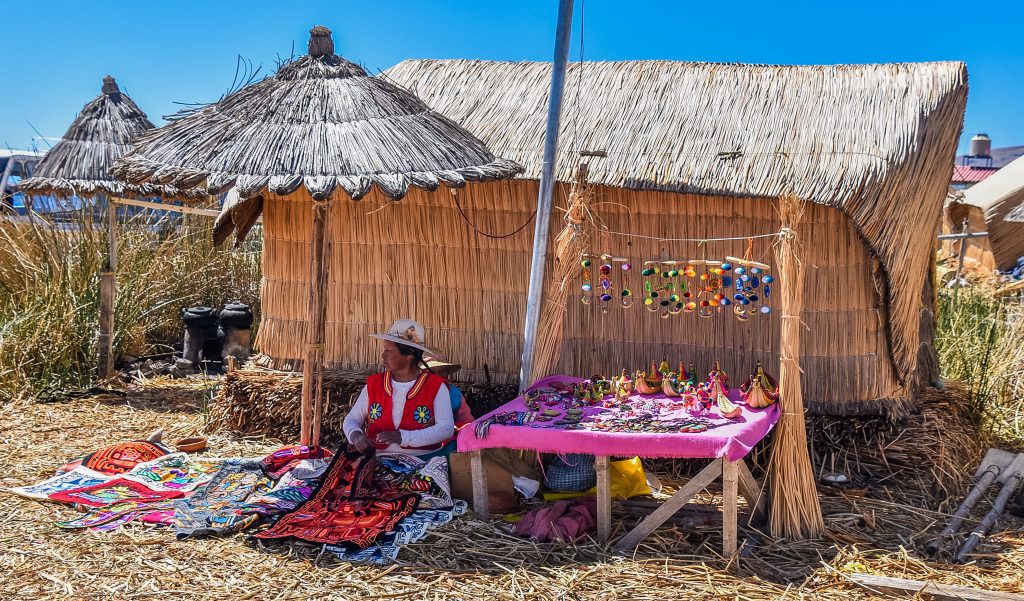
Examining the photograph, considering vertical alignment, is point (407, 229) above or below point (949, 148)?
below

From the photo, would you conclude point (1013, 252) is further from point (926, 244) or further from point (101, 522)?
point (101, 522)

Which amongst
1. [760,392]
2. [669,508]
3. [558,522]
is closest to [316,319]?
[558,522]

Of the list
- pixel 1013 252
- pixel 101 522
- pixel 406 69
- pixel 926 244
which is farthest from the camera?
pixel 1013 252

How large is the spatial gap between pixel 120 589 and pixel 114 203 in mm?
4571

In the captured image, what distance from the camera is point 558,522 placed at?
183 inches

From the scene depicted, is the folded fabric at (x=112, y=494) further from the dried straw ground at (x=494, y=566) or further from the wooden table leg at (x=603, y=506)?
the wooden table leg at (x=603, y=506)

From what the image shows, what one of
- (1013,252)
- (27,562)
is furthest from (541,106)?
(1013,252)

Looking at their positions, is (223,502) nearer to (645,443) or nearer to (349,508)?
(349,508)

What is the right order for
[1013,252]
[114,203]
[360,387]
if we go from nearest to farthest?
1. [360,387]
2. [114,203]
3. [1013,252]

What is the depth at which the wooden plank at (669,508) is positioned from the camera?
444 cm

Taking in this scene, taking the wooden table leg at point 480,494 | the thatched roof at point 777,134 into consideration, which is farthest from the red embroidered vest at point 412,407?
the thatched roof at point 777,134

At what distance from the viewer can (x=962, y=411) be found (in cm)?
645

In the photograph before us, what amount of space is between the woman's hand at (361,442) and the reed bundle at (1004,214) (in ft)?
24.9

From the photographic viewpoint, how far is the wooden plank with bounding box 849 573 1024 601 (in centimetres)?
394
